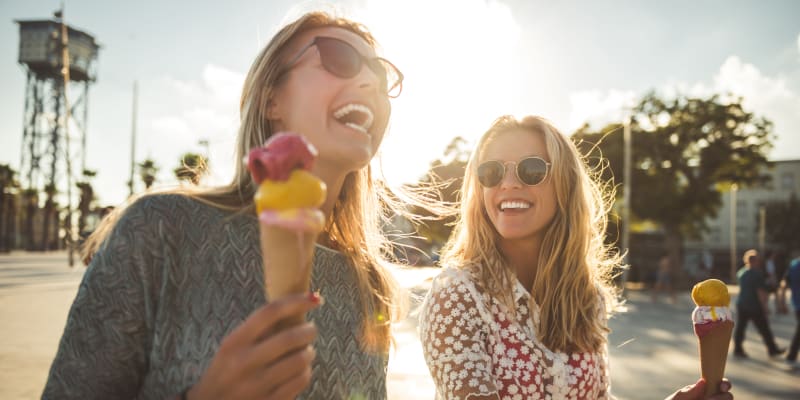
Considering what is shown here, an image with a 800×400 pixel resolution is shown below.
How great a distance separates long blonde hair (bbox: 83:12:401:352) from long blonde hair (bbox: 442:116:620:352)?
0.49 meters

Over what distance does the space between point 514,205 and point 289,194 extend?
5.97 ft

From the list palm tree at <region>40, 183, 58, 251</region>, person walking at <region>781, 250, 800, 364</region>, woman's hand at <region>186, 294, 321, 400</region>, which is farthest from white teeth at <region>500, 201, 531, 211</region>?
palm tree at <region>40, 183, 58, 251</region>

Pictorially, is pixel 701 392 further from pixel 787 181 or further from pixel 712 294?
pixel 787 181

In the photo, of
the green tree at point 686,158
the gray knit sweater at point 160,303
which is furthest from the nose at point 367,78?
the green tree at point 686,158

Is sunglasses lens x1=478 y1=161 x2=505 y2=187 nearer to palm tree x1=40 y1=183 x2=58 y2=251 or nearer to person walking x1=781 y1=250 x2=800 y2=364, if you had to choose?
person walking x1=781 y1=250 x2=800 y2=364

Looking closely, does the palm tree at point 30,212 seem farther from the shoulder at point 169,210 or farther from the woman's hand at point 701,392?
the woman's hand at point 701,392

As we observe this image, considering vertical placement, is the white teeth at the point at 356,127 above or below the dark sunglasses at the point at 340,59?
below

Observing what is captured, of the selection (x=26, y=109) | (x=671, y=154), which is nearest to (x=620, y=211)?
(x=671, y=154)

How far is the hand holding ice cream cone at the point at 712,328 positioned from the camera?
196cm

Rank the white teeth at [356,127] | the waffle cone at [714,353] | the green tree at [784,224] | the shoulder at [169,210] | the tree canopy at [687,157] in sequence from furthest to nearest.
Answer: the green tree at [784,224]
the tree canopy at [687,157]
the waffle cone at [714,353]
the white teeth at [356,127]
the shoulder at [169,210]

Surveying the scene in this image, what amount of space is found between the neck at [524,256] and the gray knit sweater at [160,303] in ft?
4.20

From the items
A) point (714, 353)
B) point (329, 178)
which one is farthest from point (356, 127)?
point (714, 353)

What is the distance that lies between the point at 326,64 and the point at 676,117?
35901 mm

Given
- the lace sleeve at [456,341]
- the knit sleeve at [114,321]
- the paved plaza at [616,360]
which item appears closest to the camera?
the knit sleeve at [114,321]
